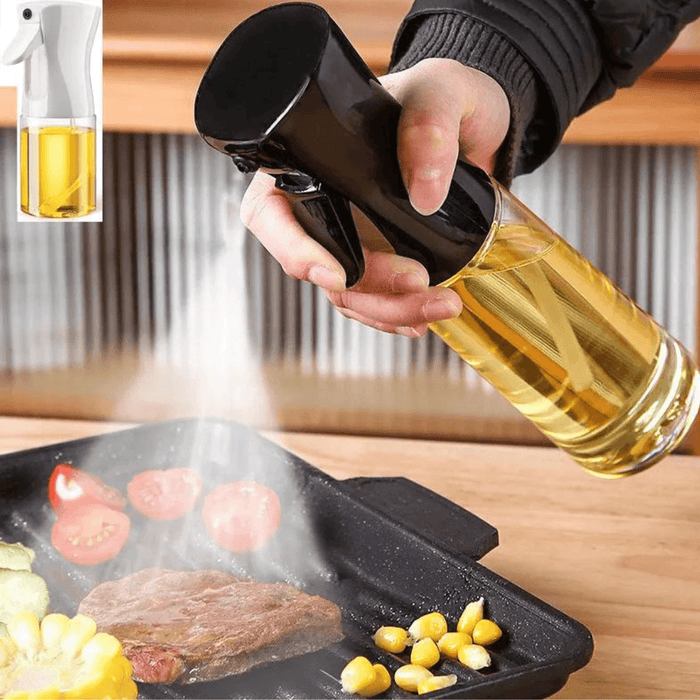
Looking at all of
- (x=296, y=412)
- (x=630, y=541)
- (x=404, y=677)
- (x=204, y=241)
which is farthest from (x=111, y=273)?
(x=404, y=677)

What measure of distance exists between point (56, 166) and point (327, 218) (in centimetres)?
17

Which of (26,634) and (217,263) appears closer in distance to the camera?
(26,634)

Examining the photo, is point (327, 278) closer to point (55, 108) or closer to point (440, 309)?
point (440, 309)

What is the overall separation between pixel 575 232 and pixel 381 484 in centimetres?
107

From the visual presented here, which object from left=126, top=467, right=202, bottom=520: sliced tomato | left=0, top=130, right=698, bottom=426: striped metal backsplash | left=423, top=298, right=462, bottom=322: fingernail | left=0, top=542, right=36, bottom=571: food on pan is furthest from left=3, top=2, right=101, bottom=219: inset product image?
left=0, top=130, right=698, bottom=426: striped metal backsplash

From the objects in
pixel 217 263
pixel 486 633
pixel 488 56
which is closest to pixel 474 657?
pixel 486 633

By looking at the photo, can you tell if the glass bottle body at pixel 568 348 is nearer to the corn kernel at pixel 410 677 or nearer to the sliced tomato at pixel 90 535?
the corn kernel at pixel 410 677

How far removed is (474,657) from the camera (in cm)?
84

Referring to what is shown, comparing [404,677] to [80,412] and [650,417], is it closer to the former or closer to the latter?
[650,417]

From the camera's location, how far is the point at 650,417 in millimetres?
928

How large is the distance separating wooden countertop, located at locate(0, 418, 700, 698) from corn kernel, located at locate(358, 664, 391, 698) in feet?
0.43

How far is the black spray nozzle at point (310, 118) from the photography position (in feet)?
1.99

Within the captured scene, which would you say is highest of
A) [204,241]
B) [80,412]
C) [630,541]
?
[204,241]

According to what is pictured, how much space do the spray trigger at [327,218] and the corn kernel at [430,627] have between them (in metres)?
0.28
